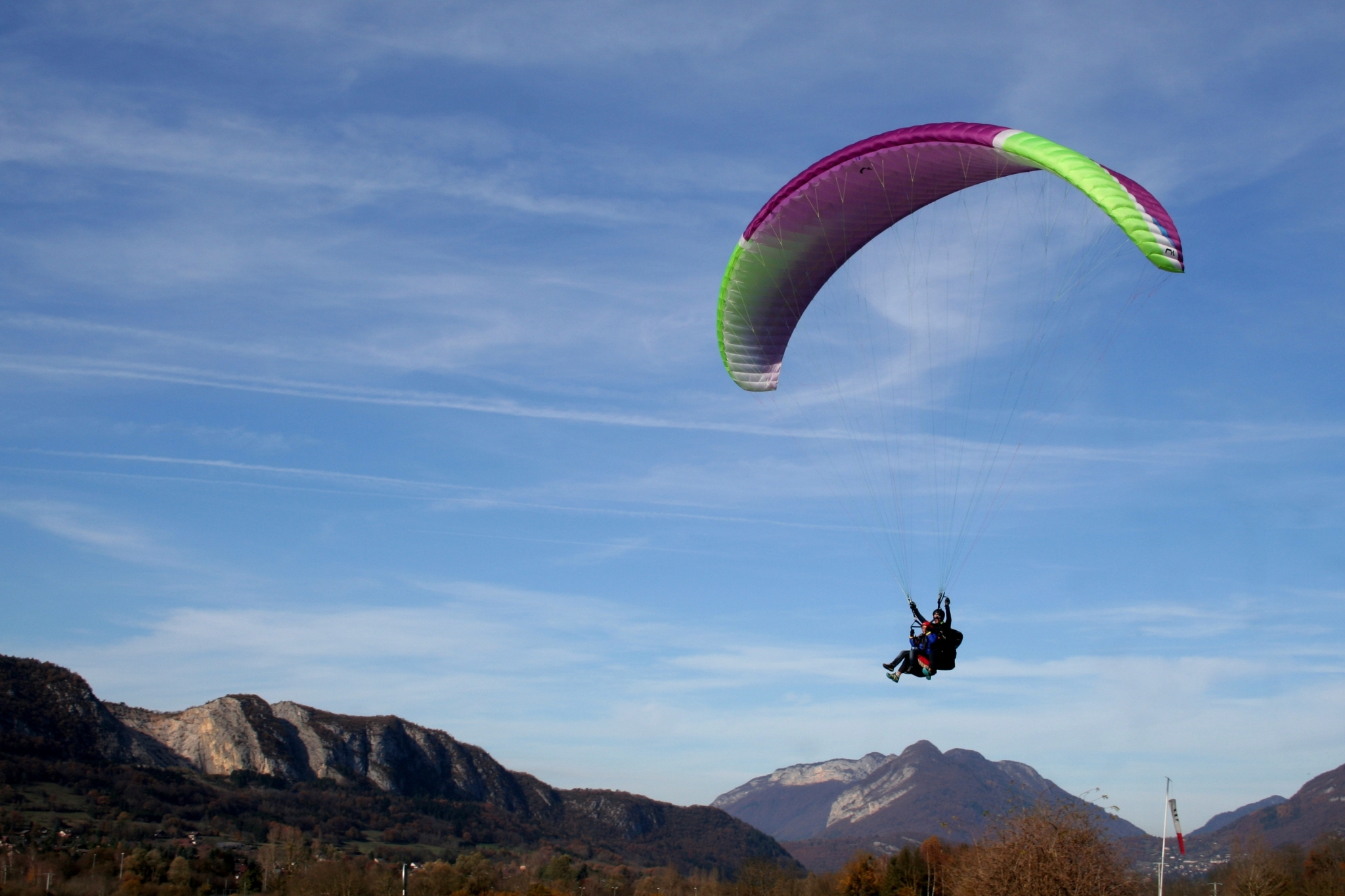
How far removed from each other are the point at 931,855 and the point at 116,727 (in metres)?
141

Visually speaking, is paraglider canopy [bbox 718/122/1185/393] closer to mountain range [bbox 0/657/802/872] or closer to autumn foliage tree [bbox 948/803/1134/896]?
autumn foliage tree [bbox 948/803/1134/896]

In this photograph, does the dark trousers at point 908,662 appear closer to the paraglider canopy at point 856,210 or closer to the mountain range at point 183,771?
the paraglider canopy at point 856,210

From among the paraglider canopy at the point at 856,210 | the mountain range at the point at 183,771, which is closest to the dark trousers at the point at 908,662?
the paraglider canopy at the point at 856,210

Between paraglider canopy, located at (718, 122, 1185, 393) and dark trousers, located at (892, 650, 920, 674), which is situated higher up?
paraglider canopy, located at (718, 122, 1185, 393)

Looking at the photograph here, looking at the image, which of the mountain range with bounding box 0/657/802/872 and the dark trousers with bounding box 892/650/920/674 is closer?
the dark trousers with bounding box 892/650/920/674

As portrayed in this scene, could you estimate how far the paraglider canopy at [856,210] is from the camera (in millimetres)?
15945

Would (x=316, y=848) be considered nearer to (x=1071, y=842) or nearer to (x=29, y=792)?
(x=29, y=792)

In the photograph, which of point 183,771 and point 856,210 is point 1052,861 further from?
point 183,771

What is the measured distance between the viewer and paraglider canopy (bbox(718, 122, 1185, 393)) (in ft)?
52.3

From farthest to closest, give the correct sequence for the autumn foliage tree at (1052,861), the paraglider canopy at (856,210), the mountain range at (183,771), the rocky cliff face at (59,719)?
the rocky cliff face at (59,719) → the mountain range at (183,771) → the autumn foliage tree at (1052,861) → the paraglider canopy at (856,210)

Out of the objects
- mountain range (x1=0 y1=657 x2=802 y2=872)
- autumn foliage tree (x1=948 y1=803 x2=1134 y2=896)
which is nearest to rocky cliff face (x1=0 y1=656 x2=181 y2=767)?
mountain range (x1=0 y1=657 x2=802 y2=872)

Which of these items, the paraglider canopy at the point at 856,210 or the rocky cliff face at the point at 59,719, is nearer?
the paraglider canopy at the point at 856,210

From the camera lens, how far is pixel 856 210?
71.5ft

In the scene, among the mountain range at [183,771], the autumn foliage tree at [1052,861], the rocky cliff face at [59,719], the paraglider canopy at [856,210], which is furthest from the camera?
the rocky cliff face at [59,719]
